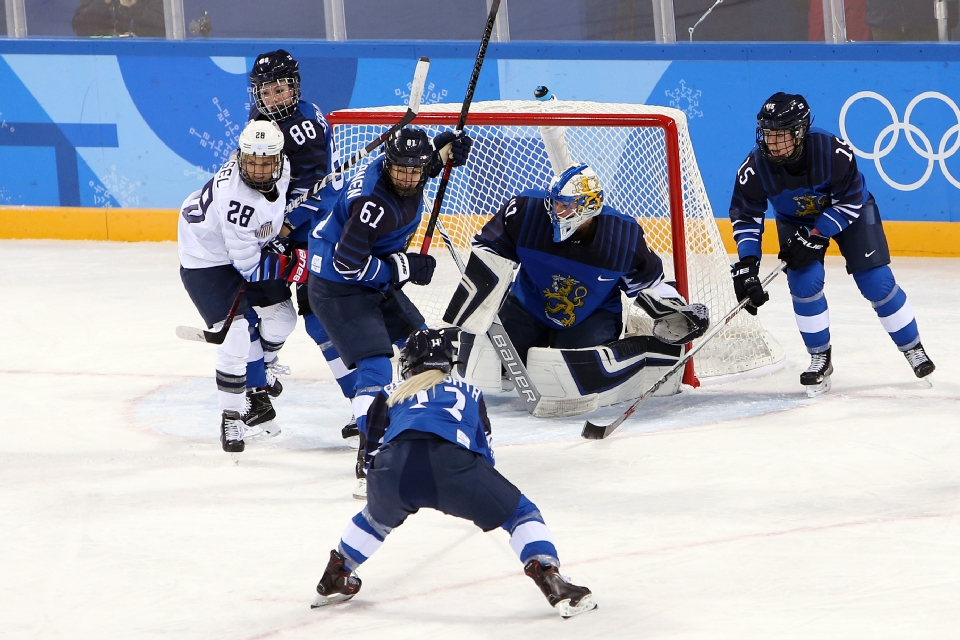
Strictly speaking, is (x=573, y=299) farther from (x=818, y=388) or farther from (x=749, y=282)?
(x=818, y=388)

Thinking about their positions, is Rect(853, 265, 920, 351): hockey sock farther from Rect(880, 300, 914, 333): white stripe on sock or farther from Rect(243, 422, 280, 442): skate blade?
Rect(243, 422, 280, 442): skate blade

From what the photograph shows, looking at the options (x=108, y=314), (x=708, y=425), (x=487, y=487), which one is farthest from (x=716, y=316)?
(x=108, y=314)

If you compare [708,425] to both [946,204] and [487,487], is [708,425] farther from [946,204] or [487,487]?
[946,204]

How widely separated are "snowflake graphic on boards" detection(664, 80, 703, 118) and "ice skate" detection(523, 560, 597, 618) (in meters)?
4.79

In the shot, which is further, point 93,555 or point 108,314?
point 108,314

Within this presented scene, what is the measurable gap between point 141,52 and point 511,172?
3404mm

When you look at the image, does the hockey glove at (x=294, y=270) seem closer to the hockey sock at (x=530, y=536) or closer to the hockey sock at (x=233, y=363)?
the hockey sock at (x=233, y=363)

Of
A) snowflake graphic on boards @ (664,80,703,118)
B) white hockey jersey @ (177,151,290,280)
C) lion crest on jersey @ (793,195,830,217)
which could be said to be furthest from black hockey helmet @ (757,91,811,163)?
snowflake graphic on boards @ (664,80,703,118)

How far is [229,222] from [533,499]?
1.22 meters

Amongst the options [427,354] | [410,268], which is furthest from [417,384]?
[410,268]

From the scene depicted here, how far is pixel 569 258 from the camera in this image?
413 cm

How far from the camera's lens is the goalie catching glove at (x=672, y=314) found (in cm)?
407

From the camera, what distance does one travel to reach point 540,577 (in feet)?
8.09

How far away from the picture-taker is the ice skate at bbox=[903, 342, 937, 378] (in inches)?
167
